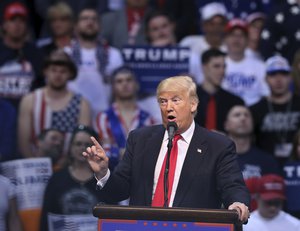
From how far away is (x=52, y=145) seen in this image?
29.1 feet

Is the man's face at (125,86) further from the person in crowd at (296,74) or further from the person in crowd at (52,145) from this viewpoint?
the person in crowd at (296,74)

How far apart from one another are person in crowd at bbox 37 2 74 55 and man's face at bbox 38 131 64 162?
2.21 meters

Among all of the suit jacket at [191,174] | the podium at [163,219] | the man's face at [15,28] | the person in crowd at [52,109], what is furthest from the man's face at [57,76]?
the podium at [163,219]

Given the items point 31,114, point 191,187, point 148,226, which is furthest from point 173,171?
point 31,114

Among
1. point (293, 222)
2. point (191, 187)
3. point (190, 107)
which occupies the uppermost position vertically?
point (190, 107)

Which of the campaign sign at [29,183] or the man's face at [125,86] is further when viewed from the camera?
the man's face at [125,86]

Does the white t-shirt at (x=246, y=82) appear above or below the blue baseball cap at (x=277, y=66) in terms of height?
below

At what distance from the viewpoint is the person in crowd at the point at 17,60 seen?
389 inches

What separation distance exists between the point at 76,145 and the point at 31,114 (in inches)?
52.9

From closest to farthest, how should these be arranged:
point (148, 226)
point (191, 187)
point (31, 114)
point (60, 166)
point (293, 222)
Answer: point (148, 226), point (191, 187), point (293, 222), point (60, 166), point (31, 114)

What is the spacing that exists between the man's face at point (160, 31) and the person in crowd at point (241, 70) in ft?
2.19

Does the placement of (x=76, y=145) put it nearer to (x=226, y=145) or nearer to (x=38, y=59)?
(x=38, y=59)

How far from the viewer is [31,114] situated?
9367 millimetres

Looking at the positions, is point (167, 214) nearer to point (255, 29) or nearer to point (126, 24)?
point (126, 24)
